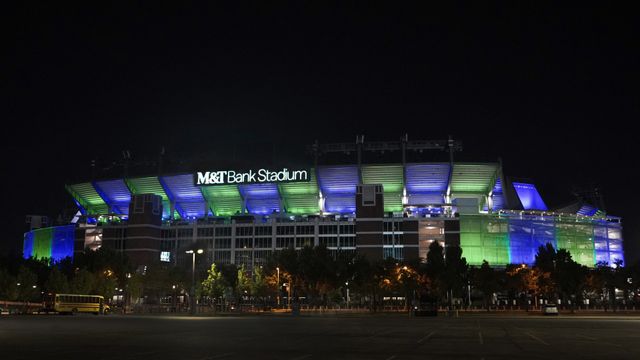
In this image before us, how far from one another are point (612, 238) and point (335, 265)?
93.5 metres

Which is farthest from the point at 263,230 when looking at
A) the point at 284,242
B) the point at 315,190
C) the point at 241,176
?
the point at 315,190

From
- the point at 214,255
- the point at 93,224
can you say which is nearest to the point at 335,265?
the point at 214,255

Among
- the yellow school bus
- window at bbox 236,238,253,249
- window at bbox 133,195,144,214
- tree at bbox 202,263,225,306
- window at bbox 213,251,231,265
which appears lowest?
the yellow school bus

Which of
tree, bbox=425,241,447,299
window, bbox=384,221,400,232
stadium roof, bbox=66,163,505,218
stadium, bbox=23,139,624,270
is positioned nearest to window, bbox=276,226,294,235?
stadium, bbox=23,139,624,270

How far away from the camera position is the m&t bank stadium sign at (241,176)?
5659 inches

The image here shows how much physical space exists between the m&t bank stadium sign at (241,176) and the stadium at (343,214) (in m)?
0.24

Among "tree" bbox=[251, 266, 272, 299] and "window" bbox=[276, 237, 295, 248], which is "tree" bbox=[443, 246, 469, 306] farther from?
"window" bbox=[276, 237, 295, 248]

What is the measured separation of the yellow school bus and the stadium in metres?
63.4

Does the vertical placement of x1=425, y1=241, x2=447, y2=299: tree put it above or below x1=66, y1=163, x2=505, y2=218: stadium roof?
below

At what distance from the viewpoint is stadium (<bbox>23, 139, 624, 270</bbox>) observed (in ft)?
461

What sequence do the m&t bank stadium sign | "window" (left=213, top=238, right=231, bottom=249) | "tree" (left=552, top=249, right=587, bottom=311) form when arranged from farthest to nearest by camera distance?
"window" (left=213, top=238, right=231, bottom=249) < the m&t bank stadium sign < "tree" (left=552, top=249, right=587, bottom=311)

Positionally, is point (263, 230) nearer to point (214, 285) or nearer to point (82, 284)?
point (214, 285)

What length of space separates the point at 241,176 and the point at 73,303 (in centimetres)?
7223

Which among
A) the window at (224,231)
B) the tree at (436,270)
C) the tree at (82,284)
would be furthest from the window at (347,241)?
the tree at (82,284)
